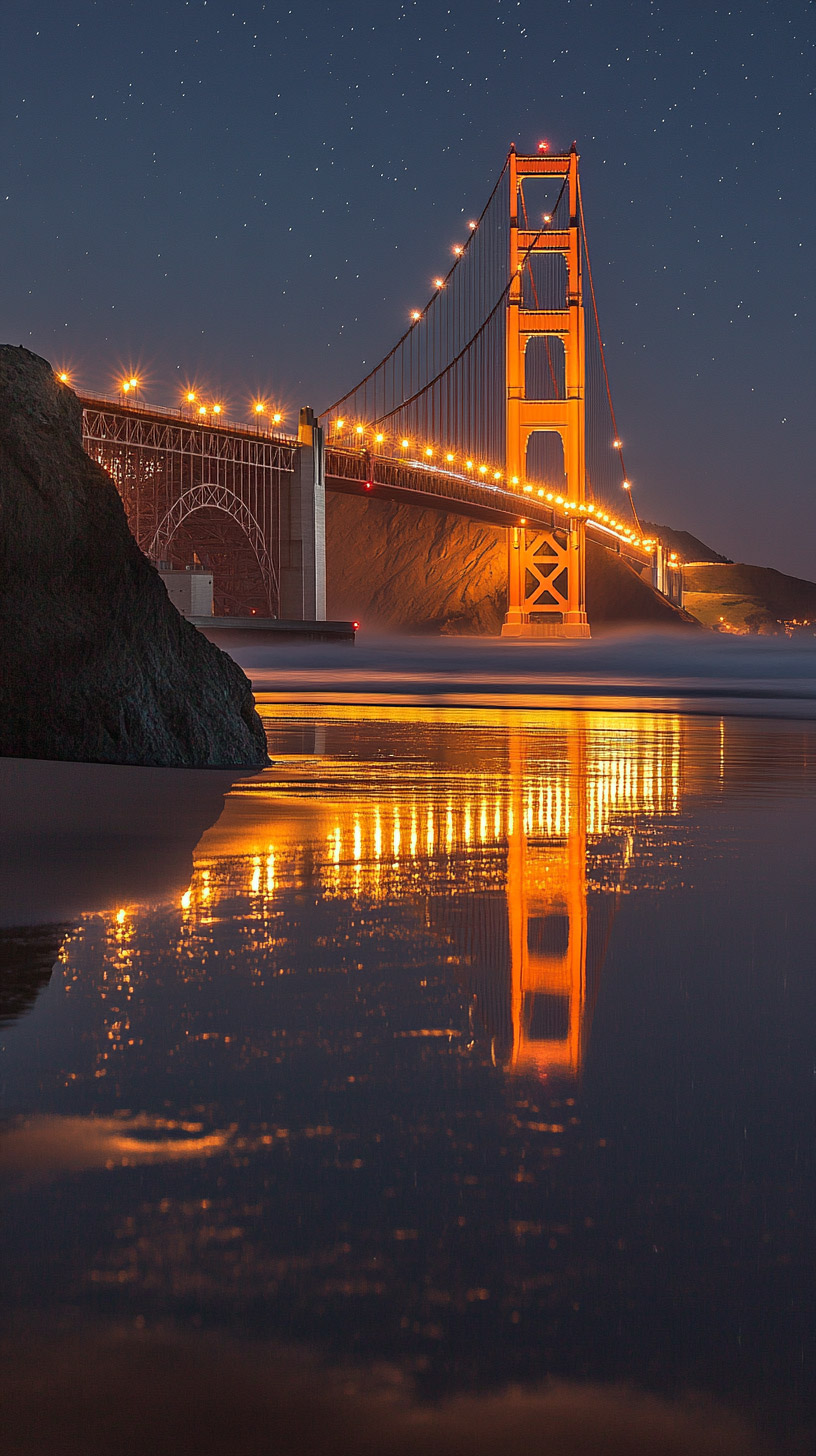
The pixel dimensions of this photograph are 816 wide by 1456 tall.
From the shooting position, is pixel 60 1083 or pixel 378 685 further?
pixel 378 685

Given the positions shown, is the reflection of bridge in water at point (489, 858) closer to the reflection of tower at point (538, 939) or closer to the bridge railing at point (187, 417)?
the reflection of tower at point (538, 939)

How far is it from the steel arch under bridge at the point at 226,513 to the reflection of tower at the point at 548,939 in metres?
45.6

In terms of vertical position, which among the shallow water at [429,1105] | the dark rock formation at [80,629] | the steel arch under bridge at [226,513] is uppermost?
the steel arch under bridge at [226,513]

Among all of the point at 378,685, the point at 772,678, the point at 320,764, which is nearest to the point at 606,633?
the point at 772,678

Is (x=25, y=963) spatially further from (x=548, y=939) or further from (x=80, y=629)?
(x=80, y=629)

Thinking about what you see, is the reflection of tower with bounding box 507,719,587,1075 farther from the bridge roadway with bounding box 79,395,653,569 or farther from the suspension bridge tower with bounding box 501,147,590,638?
the suspension bridge tower with bounding box 501,147,590,638

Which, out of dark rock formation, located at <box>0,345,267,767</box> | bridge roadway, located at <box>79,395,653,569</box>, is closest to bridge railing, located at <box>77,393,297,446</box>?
bridge roadway, located at <box>79,395,653,569</box>

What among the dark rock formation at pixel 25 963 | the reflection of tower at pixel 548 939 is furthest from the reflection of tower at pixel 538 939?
the dark rock formation at pixel 25 963

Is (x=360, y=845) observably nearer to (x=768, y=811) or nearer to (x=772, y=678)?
(x=768, y=811)

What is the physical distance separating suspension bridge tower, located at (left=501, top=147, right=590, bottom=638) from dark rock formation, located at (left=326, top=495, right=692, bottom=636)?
1204cm

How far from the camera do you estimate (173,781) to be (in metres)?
6.93

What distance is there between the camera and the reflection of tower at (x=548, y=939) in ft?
8.20

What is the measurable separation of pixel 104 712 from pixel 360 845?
114 inches

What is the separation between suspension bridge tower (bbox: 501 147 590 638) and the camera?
6059cm
